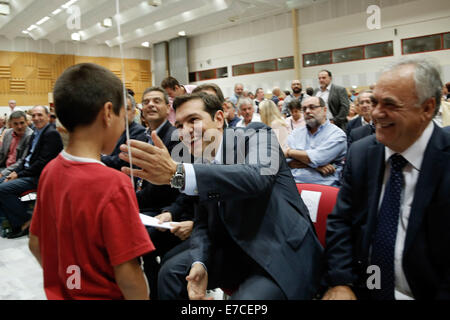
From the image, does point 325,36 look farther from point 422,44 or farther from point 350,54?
point 422,44

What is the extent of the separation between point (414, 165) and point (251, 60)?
1222cm

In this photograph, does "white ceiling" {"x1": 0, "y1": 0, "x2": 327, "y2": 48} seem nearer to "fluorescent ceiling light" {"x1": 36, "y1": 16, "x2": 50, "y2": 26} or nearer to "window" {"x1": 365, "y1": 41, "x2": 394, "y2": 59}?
"fluorescent ceiling light" {"x1": 36, "y1": 16, "x2": 50, "y2": 26}

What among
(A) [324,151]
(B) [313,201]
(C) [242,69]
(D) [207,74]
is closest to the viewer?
(B) [313,201]

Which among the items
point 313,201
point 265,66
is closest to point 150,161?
point 313,201

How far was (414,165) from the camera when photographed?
1203 mm

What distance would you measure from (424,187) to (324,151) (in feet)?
6.21

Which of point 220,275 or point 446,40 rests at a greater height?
point 446,40

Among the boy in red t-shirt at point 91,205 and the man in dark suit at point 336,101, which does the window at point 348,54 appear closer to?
the man in dark suit at point 336,101

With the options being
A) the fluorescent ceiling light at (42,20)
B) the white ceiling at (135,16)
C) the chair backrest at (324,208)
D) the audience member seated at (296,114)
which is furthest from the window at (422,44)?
the fluorescent ceiling light at (42,20)

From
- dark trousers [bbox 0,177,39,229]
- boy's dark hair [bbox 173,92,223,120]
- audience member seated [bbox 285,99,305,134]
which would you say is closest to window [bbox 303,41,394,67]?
audience member seated [bbox 285,99,305,134]

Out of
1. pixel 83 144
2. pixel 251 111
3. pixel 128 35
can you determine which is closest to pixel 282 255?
pixel 83 144

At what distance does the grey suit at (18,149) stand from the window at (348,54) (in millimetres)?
8727

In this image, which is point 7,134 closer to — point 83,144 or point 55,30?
point 83,144

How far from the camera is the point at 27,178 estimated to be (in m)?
4.24
